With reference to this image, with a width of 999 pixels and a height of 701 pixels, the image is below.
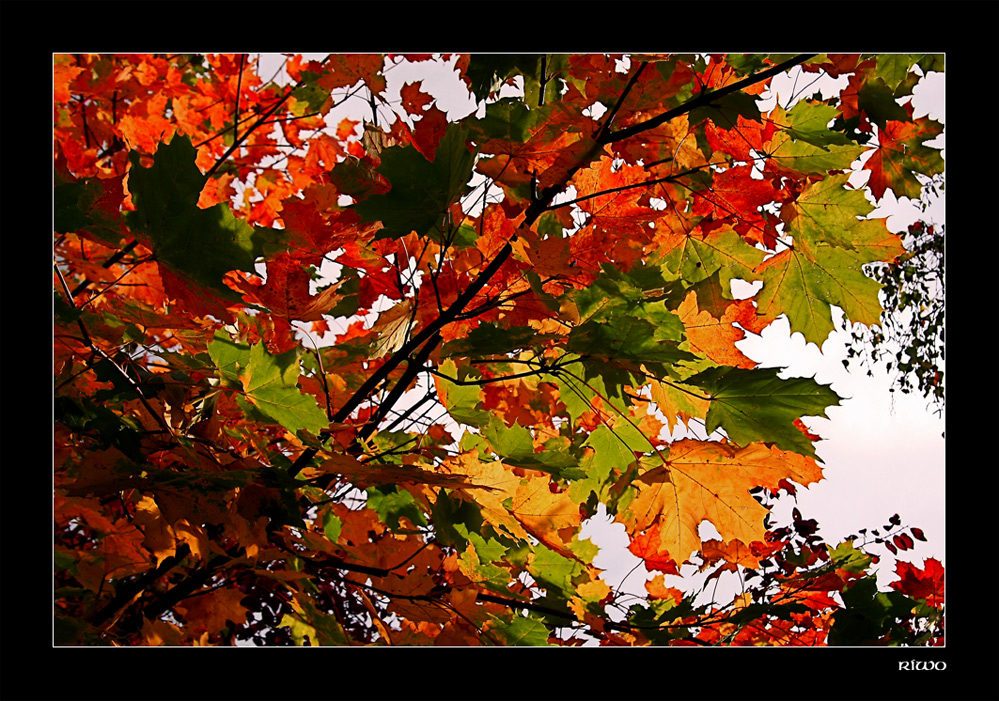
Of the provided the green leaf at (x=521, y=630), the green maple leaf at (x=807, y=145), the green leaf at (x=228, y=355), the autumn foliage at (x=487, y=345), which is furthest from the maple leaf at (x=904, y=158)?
the green leaf at (x=228, y=355)

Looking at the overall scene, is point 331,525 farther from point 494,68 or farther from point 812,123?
point 812,123

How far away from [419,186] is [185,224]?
351 mm

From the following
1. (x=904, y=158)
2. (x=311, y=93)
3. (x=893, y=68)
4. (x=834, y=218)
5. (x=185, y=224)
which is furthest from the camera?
(x=311, y=93)

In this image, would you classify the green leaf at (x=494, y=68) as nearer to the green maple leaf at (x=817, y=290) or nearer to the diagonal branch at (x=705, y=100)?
the diagonal branch at (x=705, y=100)

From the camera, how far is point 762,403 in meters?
1.11

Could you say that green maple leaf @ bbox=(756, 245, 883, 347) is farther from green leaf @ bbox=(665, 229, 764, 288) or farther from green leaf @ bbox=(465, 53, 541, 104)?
green leaf @ bbox=(465, 53, 541, 104)

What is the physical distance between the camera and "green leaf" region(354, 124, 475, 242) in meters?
1.01

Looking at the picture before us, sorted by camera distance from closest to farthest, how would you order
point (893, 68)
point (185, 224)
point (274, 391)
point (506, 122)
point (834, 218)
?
point (185, 224)
point (274, 391)
point (506, 122)
point (893, 68)
point (834, 218)

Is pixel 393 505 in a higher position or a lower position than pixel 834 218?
lower

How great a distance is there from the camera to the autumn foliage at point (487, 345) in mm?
1077

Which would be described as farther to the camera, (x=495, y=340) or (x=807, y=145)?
(x=807, y=145)

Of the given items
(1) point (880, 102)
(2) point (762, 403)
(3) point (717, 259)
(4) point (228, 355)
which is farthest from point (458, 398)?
(1) point (880, 102)
